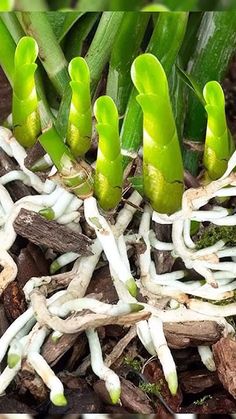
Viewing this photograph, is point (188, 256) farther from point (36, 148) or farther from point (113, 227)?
point (36, 148)

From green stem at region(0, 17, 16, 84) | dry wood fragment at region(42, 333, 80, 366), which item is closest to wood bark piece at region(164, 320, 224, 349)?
dry wood fragment at region(42, 333, 80, 366)

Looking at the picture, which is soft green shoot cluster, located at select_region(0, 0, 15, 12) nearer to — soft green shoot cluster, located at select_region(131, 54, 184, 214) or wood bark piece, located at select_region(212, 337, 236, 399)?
soft green shoot cluster, located at select_region(131, 54, 184, 214)

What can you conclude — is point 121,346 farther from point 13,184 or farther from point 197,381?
point 13,184

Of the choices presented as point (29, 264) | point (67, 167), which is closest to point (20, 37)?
point (67, 167)

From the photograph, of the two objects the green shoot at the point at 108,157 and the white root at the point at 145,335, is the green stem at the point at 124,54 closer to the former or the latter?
the green shoot at the point at 108,157

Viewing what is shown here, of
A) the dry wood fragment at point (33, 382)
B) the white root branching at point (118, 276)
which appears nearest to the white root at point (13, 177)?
the white root branching at point (118, 276)

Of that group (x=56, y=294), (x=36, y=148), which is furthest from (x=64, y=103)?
(x=56, y=294)
